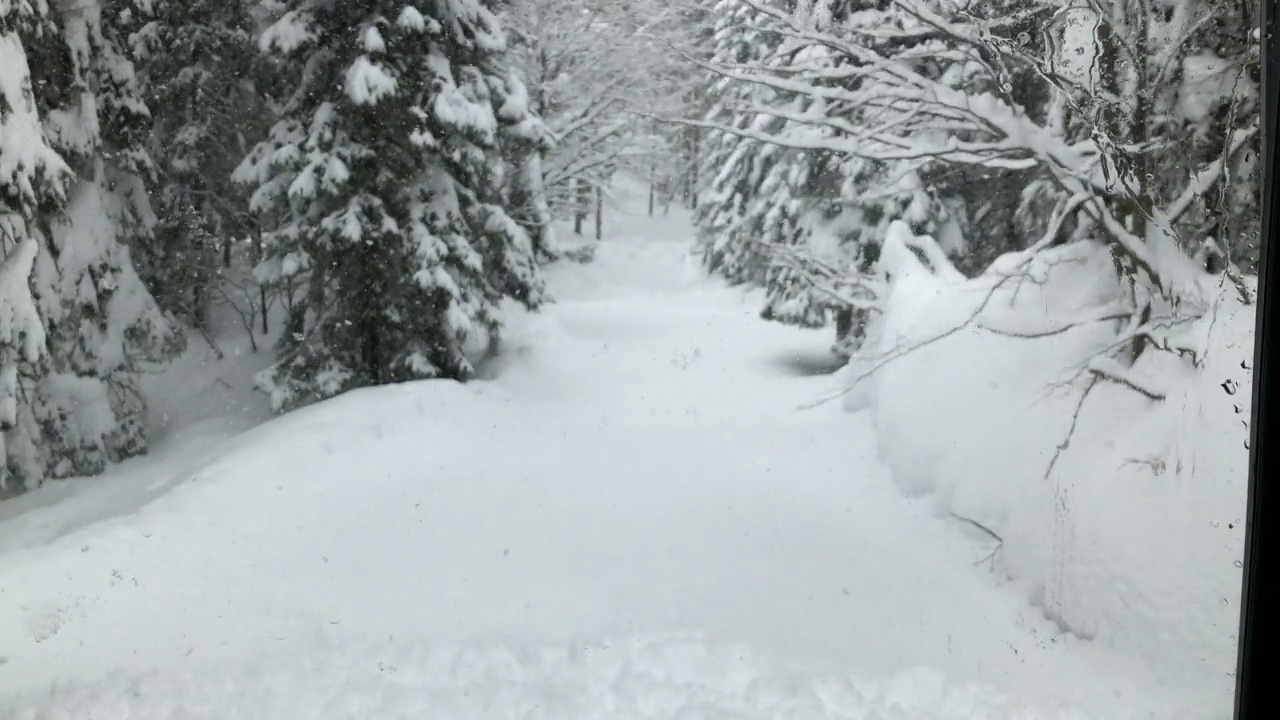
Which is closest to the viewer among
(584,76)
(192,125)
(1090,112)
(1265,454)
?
(1265,454)

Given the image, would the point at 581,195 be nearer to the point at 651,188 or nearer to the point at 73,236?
the point at 73,236

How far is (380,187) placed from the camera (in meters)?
11.2

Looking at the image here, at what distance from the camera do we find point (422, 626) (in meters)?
5.32

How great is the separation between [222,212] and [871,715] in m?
14.5

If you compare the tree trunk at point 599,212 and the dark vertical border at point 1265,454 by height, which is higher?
the dark vertical border at point 1265,454

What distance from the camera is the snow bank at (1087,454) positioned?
3127 millimetres

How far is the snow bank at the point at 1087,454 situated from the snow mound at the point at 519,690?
Answer: 947 mm

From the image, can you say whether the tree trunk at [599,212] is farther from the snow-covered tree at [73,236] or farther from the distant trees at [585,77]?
the snow-covered tree at [73,236]

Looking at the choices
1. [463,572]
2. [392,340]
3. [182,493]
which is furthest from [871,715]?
[392,340]

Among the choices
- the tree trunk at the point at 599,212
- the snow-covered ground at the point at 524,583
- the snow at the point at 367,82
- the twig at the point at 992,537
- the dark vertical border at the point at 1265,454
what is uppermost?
the snow at the point at 367,82

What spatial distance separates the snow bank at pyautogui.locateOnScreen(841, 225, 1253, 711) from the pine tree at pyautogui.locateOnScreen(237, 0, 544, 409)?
230 inches

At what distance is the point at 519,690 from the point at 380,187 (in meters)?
8.27

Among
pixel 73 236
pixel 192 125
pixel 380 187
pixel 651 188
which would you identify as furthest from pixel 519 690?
pixel 651 188

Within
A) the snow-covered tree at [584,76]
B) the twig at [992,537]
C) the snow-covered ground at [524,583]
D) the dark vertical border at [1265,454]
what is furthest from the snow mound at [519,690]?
the snow-covered tree at [584,76]
